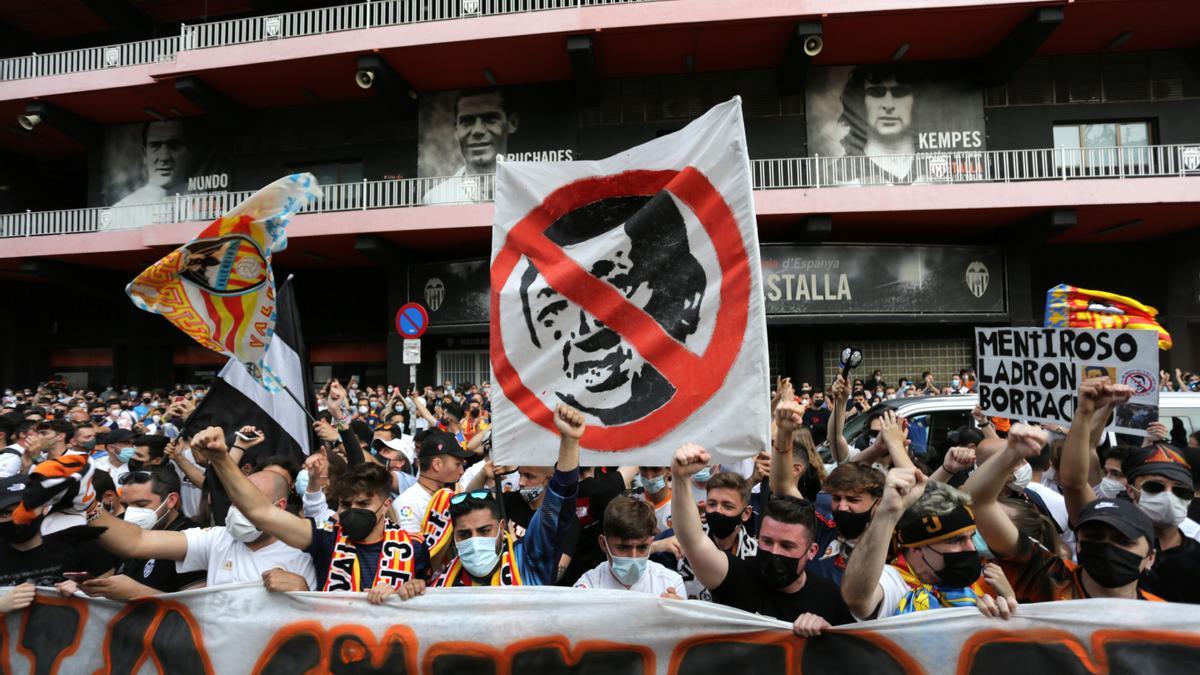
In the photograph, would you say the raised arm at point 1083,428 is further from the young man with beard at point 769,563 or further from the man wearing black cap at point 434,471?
the man wearing black cap at point 434,471

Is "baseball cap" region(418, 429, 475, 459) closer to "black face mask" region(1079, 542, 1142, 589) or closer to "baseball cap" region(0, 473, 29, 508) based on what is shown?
"baseball cap" region(0, 473, 29, 508)

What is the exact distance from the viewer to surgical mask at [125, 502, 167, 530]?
389 centimetres

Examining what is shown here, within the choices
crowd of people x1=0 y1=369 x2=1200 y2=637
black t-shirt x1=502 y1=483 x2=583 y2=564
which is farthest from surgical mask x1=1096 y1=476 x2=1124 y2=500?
black t-shirt x1=502 y1=483 x2=583 y2=564

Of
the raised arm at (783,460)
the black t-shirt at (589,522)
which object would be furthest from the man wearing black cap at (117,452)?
the raised arm at (783,460)

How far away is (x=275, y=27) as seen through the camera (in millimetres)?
16219

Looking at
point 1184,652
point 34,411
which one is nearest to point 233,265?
point 1184,652

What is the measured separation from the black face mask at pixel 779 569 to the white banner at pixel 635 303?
0.52m

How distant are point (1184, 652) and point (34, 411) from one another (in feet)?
37.7

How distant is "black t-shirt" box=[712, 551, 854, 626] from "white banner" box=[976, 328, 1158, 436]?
2.08 metres

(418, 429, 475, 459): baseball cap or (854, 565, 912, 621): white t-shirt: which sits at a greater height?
(418, 429, 475, 459): baseball cap

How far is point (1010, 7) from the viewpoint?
1332 cm

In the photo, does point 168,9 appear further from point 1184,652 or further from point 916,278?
point 1184,652

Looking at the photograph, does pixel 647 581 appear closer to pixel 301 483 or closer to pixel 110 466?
pixel 301 483

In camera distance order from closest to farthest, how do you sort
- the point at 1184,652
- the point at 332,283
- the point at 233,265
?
1. the point at 1184,652
2. the point at 233,265
3. the point at 332,283
